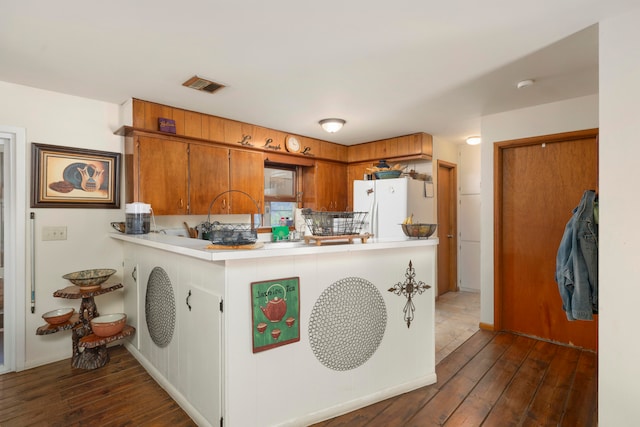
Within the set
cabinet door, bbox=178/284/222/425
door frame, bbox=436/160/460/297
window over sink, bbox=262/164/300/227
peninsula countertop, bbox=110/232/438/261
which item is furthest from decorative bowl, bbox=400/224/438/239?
door frame, bbox=436/160/460/297

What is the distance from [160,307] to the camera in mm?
2432

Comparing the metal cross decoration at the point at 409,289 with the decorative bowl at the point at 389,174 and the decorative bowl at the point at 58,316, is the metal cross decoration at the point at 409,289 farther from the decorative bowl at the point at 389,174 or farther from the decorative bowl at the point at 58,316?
the decorative bowl at the point at 58,316

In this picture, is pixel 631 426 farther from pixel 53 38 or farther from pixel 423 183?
pixel 53 38

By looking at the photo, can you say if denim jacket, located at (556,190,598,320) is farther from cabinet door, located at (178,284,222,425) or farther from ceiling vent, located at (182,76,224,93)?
ceiling vent, located at (182,76,224,93)

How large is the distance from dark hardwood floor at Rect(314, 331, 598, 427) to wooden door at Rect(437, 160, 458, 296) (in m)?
2.06

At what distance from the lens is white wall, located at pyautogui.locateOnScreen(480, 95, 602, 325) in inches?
122

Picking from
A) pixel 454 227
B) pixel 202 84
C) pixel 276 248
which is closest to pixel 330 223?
pixel 276 248

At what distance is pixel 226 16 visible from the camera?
1.83 m

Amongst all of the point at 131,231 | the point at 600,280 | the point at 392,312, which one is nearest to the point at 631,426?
the point at 600,280

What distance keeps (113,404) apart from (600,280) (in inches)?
121

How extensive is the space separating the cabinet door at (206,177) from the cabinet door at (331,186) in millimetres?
1429

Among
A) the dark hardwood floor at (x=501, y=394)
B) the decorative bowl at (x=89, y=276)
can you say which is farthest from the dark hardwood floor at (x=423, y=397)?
the decorative bowl at (x=89, y=276)

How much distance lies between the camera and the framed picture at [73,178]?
9.36 ft

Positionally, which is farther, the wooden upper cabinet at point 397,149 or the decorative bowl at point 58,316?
the wooden upper cabinet at point 397,149
